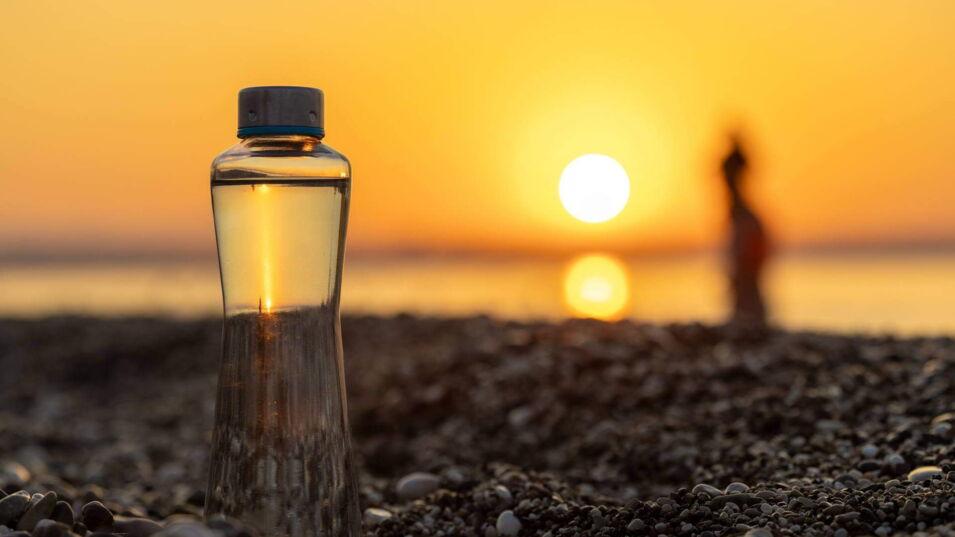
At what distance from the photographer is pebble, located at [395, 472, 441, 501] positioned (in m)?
4.42

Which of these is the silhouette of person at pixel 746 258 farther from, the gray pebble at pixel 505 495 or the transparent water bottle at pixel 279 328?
the transparent water bottle at pixel 279 328

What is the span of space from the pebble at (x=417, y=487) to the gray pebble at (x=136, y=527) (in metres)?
1.39

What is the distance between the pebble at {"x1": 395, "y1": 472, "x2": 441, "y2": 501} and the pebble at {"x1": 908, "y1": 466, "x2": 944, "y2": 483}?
1981 mm

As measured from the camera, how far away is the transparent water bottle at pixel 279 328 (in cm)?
321

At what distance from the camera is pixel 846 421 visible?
4.80 meters

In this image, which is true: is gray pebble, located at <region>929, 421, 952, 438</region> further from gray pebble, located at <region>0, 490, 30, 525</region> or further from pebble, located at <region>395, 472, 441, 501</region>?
gray pebble, located at <region>0, 490, 30, 525</region>

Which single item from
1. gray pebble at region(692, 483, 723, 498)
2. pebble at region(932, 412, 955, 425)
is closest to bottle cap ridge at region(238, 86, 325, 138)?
gray pebble at region(692, 483, 723, 498)

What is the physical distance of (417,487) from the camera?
445 cm

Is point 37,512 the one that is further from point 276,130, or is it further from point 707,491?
point 707,491

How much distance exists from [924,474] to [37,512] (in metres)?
3.02

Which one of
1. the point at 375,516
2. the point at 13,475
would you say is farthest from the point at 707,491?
the point at 13,475

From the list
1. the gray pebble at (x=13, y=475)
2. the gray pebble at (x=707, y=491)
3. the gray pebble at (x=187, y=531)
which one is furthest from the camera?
the gray pebble at (x=13, y=475)

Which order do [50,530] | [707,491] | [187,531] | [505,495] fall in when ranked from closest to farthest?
[187,531] < [50,530] < [707,491] < [505,495]

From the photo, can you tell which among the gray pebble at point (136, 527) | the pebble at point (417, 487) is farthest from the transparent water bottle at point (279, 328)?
the pebble at point (417, 487)
